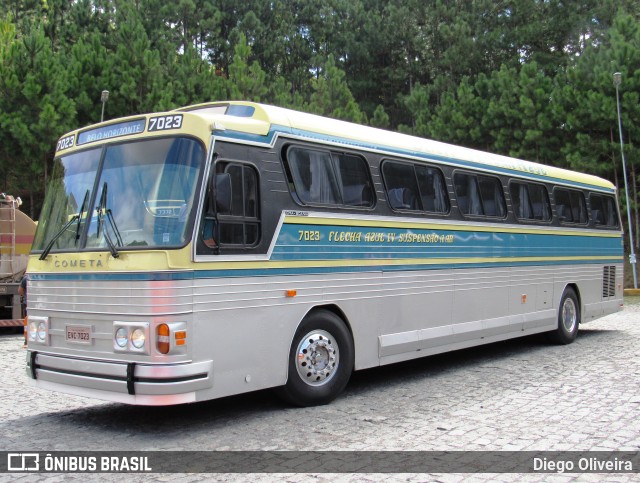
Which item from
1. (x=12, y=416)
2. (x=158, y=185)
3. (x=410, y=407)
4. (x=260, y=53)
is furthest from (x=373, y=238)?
(x=260, y=53)

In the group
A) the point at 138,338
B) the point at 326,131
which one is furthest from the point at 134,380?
the point at 326,131

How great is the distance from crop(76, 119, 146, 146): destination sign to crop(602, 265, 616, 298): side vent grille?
36.4 feet

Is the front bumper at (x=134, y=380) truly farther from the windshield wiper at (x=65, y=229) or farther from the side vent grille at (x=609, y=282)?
the side vent grille at (x=609, y=282)

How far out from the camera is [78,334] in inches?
264

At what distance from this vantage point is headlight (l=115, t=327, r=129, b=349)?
627 cm

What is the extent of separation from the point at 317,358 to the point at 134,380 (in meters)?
2.22

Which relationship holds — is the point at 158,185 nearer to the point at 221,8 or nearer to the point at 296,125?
the point at 296,125

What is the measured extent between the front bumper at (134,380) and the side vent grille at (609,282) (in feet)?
35.3

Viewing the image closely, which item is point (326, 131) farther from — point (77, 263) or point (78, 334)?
point (78, 334)

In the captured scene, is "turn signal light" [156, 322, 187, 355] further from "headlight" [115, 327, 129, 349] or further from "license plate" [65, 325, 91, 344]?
"license plate" [65, 325, 91, 344]

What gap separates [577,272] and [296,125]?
803 cm

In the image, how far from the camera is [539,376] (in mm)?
9523

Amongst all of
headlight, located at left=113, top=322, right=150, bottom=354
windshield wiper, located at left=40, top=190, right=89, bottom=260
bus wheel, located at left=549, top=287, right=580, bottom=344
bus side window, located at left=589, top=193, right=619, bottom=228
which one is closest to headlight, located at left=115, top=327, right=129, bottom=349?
headlight, located at left=113, top=322, right=150, bottom=354

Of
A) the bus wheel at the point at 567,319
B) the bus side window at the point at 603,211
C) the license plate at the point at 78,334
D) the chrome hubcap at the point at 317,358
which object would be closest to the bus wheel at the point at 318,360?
the chrome hubcap at the point at 317,358
